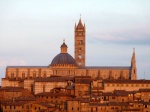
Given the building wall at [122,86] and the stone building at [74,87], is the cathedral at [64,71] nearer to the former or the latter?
the stone building at [74,87]

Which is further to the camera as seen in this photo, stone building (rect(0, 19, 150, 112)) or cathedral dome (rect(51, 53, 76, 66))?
cathedral dome (rect(51, 53, 76, 66))

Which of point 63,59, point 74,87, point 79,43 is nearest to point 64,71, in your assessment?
point 63,59

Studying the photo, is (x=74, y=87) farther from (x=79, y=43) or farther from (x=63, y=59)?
(x=79, y=43)

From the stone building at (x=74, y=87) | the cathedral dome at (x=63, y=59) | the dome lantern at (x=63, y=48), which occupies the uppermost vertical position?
the dome lantern at (x=63, y=48)

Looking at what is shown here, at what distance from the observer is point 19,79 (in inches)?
4058

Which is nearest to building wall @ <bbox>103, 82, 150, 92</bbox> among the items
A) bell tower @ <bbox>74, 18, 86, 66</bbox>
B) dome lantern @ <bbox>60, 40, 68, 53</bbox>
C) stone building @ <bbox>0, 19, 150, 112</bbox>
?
stone building @ <bbox>0, 19, 150, 112</bbox>

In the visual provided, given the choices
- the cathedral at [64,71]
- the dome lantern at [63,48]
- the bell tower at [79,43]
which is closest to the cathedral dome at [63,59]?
the cathedral at [64,71]

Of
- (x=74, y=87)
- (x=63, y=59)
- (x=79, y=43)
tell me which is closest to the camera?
A: (x=74, y=87)

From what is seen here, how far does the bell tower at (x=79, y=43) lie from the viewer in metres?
114

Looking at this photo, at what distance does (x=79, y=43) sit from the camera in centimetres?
11519

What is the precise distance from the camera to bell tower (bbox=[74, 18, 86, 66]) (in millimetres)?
114375

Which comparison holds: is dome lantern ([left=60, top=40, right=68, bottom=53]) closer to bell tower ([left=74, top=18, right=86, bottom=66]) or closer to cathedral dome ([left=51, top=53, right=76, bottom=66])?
cathedral dome ([left=51, top=53, right=76, bottom=66])

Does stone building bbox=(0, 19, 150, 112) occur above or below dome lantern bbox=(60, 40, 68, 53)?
below

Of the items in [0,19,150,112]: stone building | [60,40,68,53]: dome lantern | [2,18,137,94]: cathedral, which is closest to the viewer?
[0,19,150,112]: stone building
